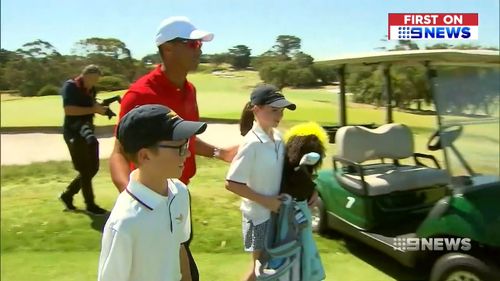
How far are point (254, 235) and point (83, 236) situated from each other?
1817 mm

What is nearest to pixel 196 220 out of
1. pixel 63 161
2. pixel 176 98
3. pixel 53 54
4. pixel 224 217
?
pixel 224 217

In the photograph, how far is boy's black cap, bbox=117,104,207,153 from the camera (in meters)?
1.24

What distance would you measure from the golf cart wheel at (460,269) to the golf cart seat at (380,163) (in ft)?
2.35

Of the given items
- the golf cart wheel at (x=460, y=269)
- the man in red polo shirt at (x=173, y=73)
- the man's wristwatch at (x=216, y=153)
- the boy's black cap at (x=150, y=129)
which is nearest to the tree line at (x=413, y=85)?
the golf cart wheel at (x=460, y=269)

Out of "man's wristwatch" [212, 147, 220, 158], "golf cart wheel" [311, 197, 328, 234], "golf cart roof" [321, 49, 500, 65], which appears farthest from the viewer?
"golf cart wheel" [311, 197, 328, 234]

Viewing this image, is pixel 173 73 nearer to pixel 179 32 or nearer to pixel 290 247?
pixel 179 32

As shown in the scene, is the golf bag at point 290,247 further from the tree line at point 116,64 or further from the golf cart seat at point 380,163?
the tree line at point 116,64

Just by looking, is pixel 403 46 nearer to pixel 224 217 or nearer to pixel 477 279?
pixel 477 279

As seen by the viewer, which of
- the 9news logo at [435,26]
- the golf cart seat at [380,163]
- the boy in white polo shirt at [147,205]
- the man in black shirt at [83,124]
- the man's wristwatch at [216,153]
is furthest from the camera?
the man in black shirt at [83,124]

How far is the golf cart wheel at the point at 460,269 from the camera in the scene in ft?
7.93

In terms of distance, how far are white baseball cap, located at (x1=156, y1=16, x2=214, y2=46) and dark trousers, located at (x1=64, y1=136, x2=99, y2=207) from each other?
247 cm

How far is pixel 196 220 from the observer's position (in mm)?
4051

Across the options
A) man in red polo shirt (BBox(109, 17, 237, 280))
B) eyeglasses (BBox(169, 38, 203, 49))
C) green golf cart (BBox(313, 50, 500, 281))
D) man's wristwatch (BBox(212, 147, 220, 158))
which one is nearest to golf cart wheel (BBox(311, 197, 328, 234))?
green golf cart (BBox(313, 50, 500, 281))

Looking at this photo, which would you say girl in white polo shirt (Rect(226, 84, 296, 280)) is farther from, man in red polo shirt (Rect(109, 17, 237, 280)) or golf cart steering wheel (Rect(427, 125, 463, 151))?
golf cart steering wheel (Rect(427, 125, 463, 151))
